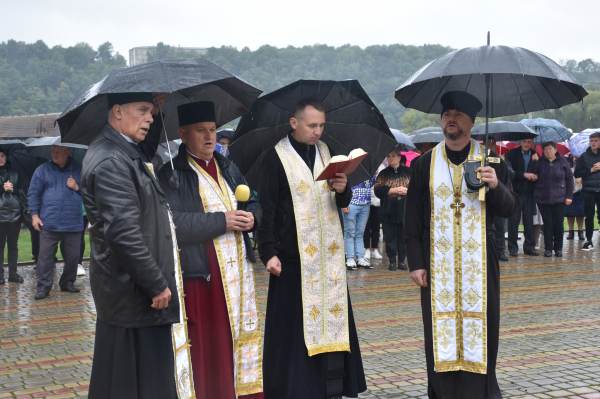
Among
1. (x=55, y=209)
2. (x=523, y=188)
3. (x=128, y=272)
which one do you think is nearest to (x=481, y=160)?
(x=128, y=272)

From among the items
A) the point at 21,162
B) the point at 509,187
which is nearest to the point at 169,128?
the point at 509,187

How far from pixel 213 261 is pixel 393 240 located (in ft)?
25.7

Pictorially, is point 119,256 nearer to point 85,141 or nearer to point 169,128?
point 85,141

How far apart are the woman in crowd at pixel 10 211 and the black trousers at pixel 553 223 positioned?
955 cm

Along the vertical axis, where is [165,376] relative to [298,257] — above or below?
below

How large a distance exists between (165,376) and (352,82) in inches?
97.9

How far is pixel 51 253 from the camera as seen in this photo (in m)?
9.91

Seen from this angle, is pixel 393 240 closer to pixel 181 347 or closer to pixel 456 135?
pixel 456 135

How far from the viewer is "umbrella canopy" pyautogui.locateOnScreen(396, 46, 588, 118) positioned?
4.28 metres

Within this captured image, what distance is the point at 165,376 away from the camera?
3.67 meters

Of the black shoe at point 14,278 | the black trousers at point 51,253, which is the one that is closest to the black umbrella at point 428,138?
the black trousers at point 51,253

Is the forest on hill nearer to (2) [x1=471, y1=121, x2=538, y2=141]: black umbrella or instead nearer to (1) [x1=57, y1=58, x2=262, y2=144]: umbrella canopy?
(2) [x1=471, y1=121, x2=538, y2=141]: black umbrella

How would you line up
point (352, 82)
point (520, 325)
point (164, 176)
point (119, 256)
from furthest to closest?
1. point (520, 325)
2. point (352, 82)
3. point (164, 176)
4. point (119, 256)

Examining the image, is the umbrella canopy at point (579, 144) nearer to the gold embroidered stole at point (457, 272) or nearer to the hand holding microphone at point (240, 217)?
the gold embroidered stole at point (457, 272)
